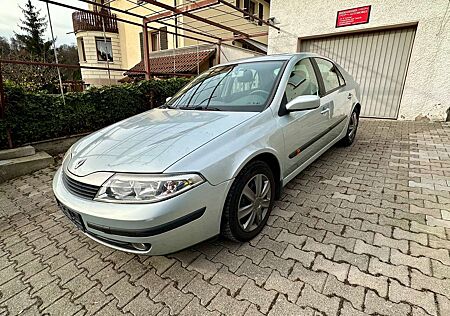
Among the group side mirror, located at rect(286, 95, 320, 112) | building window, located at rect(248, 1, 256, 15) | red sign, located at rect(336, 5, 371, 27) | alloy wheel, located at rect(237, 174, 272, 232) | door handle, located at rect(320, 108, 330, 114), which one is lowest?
alloy wheel, located at rect(237, 174, 272, 232)

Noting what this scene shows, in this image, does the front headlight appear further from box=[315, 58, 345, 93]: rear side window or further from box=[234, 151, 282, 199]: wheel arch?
box=[315, 58, 345, 93]: rear side window

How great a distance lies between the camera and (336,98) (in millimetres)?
3328

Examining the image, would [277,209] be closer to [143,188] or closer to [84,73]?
[143,188]

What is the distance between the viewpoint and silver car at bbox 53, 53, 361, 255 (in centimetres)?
150

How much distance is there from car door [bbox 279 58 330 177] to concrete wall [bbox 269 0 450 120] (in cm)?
474

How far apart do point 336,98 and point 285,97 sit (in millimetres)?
1360

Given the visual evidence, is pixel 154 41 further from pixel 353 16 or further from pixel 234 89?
pixel 234 89

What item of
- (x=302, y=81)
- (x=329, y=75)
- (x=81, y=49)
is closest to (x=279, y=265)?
(x=302, y=81)

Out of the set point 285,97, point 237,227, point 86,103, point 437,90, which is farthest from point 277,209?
point 437,90

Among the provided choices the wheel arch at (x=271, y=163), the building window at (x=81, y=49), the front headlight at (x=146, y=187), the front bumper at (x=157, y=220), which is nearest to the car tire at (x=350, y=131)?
the wheel arch at (x=271, y=163)

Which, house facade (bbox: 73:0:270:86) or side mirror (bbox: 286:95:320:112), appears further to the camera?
house facade (bbox: 73:0:270:86)

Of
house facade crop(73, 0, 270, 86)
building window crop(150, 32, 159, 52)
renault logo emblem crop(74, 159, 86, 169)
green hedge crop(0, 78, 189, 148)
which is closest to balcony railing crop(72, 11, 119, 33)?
house facade crop(73, 0, 270, 86)

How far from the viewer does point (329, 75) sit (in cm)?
338

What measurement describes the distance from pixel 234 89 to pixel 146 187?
1.53 meters
